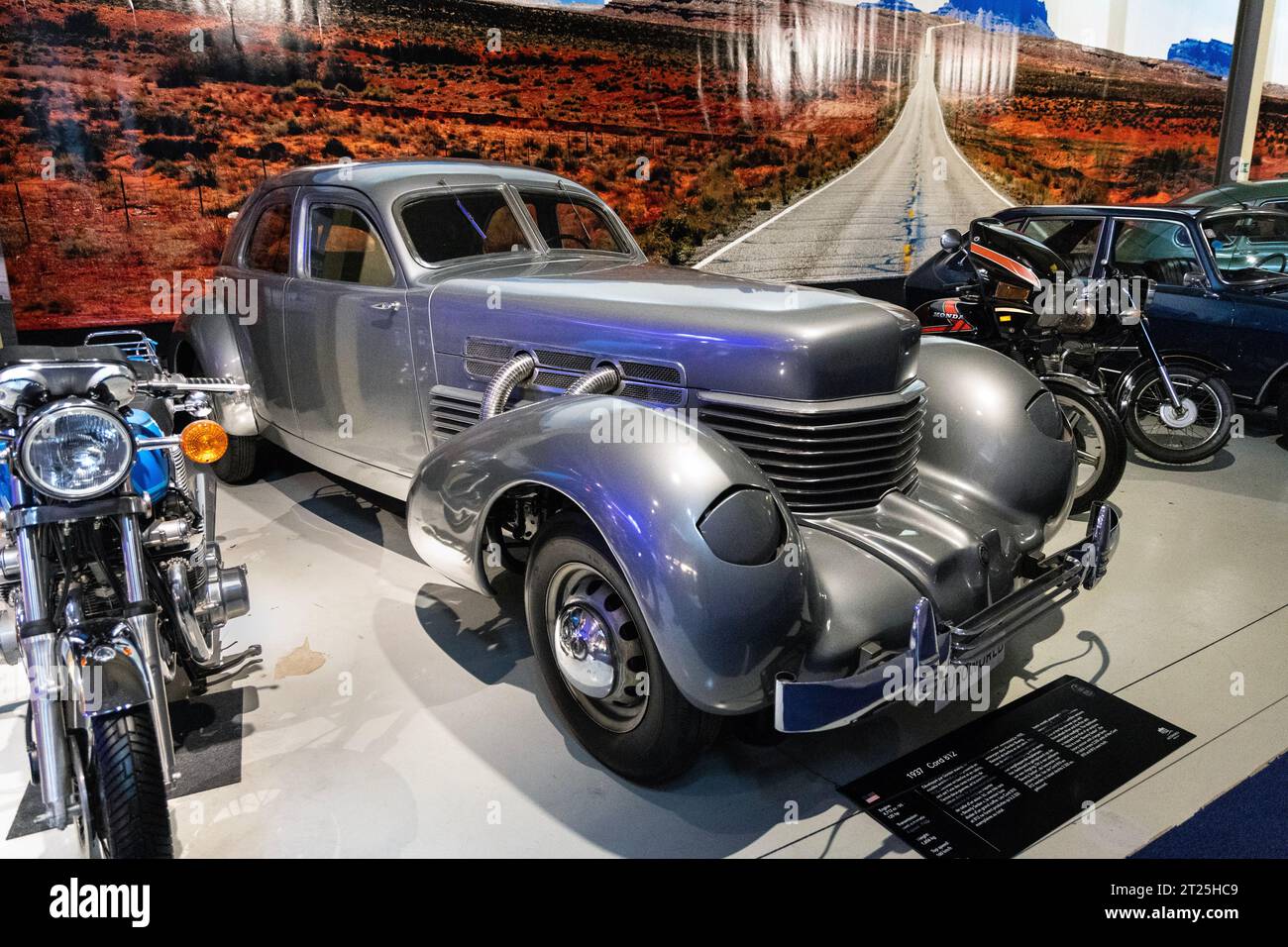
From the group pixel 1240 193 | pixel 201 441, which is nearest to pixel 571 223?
pixel 201 441

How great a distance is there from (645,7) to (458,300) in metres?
5.32

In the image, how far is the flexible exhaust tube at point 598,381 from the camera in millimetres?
2727

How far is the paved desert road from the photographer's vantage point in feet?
27.2

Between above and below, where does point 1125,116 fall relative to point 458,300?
above

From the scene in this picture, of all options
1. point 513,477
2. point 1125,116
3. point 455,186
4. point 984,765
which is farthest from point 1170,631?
point 1125,116

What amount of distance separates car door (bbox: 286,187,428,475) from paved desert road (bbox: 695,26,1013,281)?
474 centimetres

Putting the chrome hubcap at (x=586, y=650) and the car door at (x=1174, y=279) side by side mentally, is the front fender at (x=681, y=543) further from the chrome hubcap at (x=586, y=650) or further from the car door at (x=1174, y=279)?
the car door at (x=1174, y=279)

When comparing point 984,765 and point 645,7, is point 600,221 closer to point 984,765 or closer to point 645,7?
point 984,765

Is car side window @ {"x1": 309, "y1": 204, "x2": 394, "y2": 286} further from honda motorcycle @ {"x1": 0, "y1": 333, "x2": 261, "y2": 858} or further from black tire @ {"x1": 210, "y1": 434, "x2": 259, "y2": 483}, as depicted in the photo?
honda motorcycle @ {"x1": 0, "y1": 333, "x2": 261, "y2": 858}

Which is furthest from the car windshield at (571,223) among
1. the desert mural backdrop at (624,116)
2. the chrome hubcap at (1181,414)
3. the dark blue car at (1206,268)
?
the chrome hubcap at (1181,414)

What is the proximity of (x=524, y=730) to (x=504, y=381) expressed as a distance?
1183mm

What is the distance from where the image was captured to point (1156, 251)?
577cm

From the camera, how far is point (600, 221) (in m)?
4.03

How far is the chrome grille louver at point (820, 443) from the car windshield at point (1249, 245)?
14.3 feet
